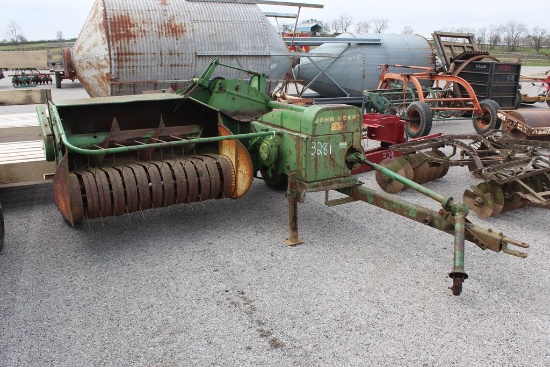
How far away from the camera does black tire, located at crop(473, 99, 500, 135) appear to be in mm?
9312

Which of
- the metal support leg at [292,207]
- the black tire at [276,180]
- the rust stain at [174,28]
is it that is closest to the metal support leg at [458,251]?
the metal support leg at [292,207]

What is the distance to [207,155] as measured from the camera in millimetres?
4887

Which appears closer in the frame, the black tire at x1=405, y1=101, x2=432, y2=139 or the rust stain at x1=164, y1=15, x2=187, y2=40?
the rust stain at x1=164, y1=15, x2=187, y2=40

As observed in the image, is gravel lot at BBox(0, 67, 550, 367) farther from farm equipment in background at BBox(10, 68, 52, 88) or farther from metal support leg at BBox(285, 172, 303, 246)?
farm equipment in background at BBox(10, 68, 52, 88)

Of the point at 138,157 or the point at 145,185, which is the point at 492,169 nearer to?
the point at 145,185

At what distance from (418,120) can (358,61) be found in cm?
452

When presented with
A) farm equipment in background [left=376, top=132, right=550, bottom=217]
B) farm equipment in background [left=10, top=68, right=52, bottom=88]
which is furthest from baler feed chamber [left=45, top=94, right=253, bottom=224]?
farm equipment in background [left=10, top=68, right=52, bottom=88]

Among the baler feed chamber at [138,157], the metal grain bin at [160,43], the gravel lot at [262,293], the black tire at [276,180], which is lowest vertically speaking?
the gravel lot at [262,293]

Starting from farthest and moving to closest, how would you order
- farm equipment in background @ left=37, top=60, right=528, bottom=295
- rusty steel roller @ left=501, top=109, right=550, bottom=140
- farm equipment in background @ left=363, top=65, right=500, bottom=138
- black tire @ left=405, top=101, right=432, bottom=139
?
farm equipment in background @ left=363, top=65, right=500, bottom=138 → black tire @ left=405, top=101, right=432, bottom=139 → rusty steel roller @ left=501, top=109, right=550, bottom=140 → farm equipment in background @ left=37, top=60, right=528, bottom=295

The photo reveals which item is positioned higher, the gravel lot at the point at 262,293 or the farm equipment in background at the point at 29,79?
the farm equipment in background at the point at 29,79

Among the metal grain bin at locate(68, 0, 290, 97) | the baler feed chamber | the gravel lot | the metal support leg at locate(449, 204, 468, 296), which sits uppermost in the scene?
the metal grain bin at locate(68, 0, 290, 97)

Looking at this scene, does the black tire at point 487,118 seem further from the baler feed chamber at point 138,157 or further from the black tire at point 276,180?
the baler feed chamber at point 138,157

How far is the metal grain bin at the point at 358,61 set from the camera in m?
13.0

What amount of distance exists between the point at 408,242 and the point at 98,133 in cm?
327
